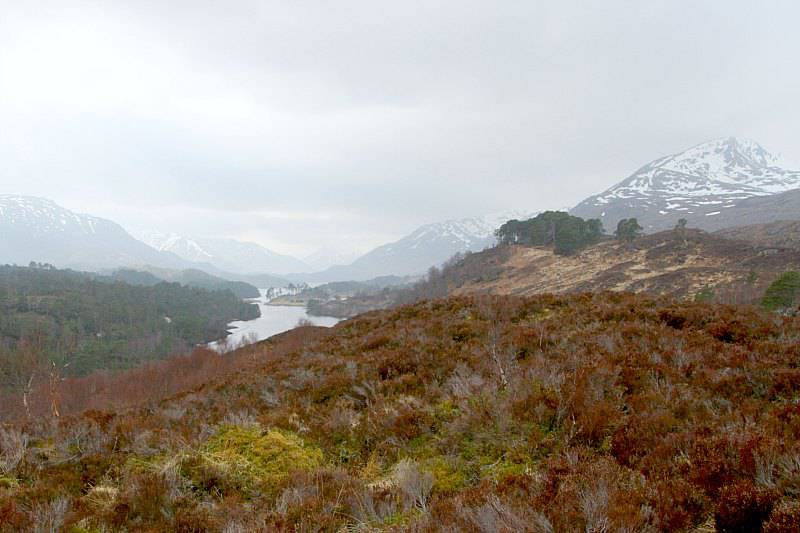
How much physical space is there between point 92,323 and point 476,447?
134 metres

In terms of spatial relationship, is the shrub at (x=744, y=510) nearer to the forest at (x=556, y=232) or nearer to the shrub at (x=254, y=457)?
the shrub at (x=254, y=457)

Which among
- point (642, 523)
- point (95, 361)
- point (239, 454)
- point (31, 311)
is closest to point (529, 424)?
point (642, 523)

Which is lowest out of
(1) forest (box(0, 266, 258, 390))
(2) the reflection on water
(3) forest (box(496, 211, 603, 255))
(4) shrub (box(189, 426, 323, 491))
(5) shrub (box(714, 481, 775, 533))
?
(2) the reflection on water

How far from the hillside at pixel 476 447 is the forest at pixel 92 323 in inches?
2298

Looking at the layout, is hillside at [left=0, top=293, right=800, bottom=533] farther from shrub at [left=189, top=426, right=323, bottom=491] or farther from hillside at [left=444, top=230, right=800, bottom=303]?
hillside at [left=444, top=230, right=800, bottom=303]

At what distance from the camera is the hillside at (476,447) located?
9.71 ft

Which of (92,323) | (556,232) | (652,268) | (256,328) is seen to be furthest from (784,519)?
(92,323)

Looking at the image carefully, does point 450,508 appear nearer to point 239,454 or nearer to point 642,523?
point 642,523

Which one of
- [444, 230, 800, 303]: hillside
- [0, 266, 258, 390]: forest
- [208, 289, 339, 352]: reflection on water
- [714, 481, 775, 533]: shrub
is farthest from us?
[208, 289, 339, 352]: reflection on water

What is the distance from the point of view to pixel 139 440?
6066 mm

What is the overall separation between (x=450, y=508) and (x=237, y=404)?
636cm

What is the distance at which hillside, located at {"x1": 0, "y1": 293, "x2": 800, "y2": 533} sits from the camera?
296 cm

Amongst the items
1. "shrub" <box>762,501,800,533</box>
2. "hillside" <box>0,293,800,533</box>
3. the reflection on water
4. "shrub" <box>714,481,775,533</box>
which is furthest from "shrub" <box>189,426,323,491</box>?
the reflection on water

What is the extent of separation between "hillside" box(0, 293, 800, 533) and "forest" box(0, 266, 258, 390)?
192 feet
